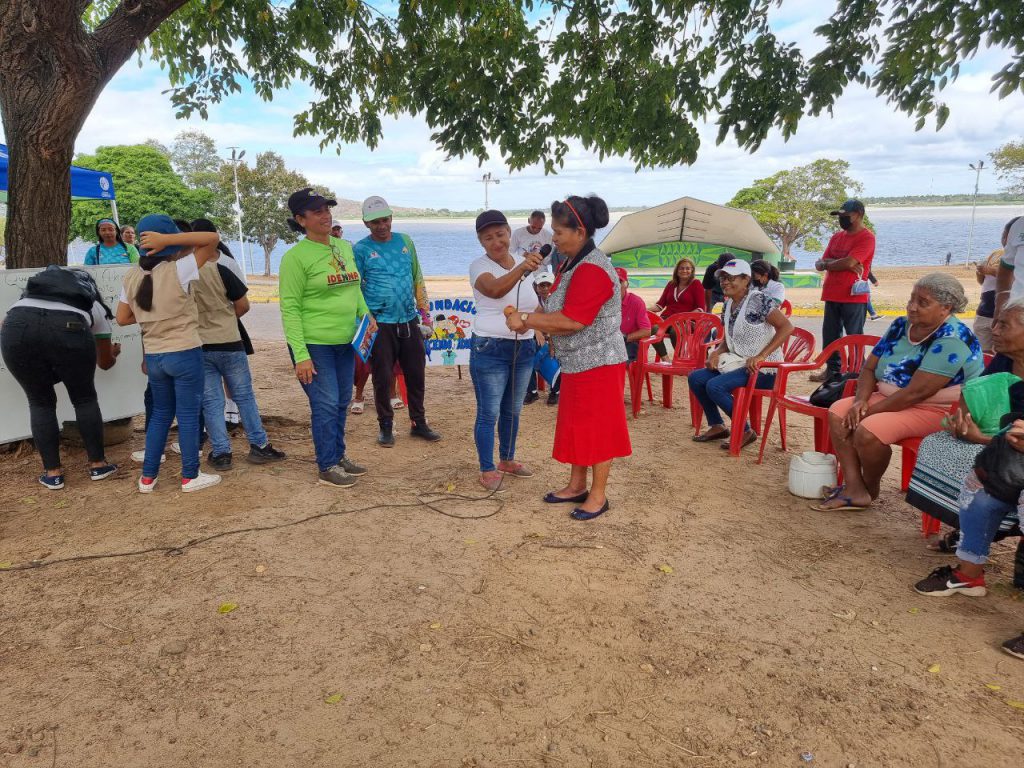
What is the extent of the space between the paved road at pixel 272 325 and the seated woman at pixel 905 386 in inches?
257

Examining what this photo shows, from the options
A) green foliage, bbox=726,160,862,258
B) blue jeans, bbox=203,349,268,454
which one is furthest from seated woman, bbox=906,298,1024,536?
green foliage, bbox=726,160,862,258

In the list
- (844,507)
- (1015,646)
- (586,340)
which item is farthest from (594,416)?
(1015,646)

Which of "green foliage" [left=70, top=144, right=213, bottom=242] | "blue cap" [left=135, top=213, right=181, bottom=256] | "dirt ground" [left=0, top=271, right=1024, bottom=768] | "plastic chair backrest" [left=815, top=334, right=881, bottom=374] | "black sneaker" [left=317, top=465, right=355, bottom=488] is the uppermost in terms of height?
"green foliage" [left=70, top=144, right=213, bottom=242]

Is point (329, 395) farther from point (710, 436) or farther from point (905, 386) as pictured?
point (905, 386)

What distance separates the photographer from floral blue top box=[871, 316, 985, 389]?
3.55 meters

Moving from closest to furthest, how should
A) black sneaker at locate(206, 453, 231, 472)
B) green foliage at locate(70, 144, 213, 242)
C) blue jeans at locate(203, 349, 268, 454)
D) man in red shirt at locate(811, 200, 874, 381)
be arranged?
blue jeans at locate(203, 349, 268, 454), black sneaker at locate(206, 453, 231, 472), man in red shirt at locate(811, 200, 874, 381), green foliage at locate(70, 144, 213, 242)

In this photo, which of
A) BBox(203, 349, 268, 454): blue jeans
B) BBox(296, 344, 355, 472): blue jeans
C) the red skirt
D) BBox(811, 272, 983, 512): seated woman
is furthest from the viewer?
BBox(203, 349, 268, 454): blue jeans

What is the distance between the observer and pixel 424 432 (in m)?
5.64

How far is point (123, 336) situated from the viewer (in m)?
5.72

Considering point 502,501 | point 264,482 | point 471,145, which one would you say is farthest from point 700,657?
point 471,145

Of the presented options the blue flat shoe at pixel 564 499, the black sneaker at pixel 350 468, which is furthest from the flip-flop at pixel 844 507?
the black sneaker at pixel 350 468

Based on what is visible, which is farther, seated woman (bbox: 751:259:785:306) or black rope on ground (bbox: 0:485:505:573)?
seated woman (bbox: 751:259:785:306)

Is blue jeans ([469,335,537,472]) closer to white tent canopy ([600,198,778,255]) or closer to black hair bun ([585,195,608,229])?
black hair bun ([585,195,608,229])

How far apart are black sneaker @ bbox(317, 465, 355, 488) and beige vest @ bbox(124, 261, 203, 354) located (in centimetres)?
122
